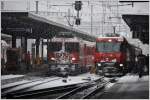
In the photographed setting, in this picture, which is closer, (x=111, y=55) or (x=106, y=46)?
(x=111, y=55)

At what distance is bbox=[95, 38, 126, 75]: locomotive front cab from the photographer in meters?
32.8

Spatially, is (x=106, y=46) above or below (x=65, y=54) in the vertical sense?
above

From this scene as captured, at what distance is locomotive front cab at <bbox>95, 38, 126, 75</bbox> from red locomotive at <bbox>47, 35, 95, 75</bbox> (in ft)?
4.34

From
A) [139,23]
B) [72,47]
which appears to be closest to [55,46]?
[72,47]

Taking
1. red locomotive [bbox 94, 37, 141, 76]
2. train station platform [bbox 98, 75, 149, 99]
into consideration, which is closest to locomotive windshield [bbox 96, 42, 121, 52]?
red locomotive [bbox 94, 37, 141, 76]

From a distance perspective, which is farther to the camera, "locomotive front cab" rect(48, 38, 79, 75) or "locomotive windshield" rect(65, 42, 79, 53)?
"locomotive windshield" rect(65, 42, 79, 53)

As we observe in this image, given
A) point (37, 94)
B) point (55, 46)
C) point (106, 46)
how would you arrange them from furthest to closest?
point (106, 46)
point (55, 46)
point (37, 94)

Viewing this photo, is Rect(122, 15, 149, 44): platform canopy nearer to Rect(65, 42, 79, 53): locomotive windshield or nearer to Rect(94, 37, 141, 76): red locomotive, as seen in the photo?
Rect(94, 37, 141, 76): red locomotive

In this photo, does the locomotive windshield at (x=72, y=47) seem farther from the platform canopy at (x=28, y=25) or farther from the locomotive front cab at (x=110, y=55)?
the platform canopy at (x=28, y=25)

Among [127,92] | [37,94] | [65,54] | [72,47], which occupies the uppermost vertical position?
[72,47]

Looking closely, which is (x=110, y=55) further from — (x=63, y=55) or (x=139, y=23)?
(x=139, y=23)

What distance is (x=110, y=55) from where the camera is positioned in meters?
33.0

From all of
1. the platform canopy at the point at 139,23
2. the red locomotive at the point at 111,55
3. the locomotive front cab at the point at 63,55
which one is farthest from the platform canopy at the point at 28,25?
Answer: the platform canopy at the point at 139,23

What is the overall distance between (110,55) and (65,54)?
10.0ft
